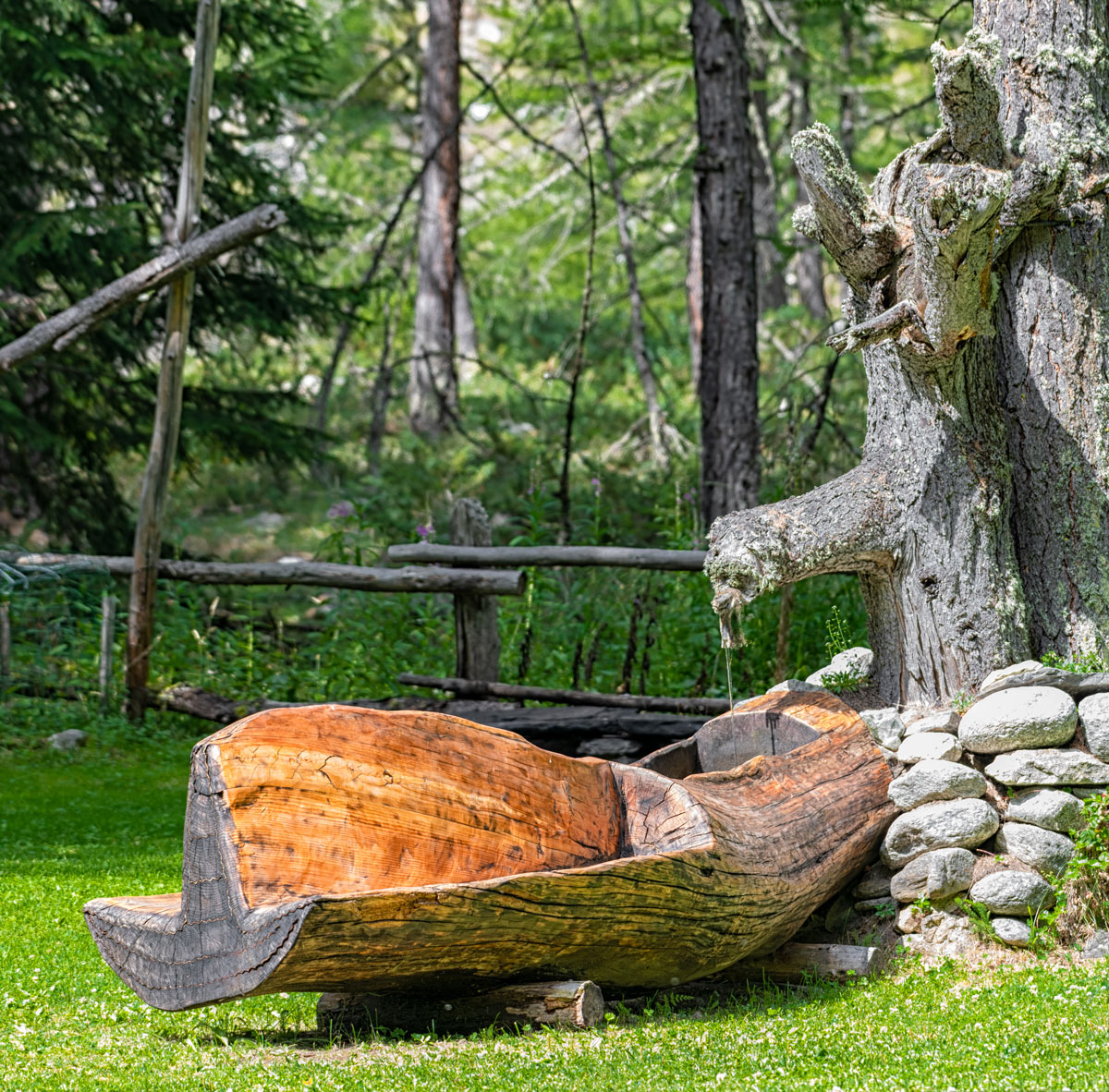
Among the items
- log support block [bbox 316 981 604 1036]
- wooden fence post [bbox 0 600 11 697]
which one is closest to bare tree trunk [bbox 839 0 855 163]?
wooden fence post [bbox 0 600 11 697]

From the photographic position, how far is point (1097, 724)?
440 centimetres

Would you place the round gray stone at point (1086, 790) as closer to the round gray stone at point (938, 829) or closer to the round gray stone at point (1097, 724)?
the round gray stone at point (1097, 724)

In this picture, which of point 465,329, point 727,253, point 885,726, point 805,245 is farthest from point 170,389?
point 465,329

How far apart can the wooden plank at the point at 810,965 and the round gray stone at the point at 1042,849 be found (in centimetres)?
61

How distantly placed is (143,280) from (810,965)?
633cm

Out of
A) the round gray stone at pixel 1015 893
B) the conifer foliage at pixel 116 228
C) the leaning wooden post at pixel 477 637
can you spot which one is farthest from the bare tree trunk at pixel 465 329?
the round gray stone at pixel 1015 893

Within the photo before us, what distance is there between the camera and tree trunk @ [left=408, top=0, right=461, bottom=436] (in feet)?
47.8

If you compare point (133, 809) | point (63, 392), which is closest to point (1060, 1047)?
point (133, 809)

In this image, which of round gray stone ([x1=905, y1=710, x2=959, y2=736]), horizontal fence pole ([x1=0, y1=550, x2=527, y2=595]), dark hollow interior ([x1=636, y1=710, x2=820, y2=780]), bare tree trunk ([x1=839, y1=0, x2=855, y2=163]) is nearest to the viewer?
round gray stone ([x1=905, y1=710, x2=959, y2=736])

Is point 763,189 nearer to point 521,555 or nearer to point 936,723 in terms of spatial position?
point 521,555

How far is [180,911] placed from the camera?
3387mm

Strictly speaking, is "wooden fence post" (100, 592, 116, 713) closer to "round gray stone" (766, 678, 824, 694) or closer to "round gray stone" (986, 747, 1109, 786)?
"round gray stone" (766, 678, 824, 694)

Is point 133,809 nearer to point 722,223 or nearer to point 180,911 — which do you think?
point 180,911

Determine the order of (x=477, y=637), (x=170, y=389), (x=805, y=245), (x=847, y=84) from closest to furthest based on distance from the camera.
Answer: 1. (x=477, y=637)
2. (x=170, y=389)
3. (x=847, y=84)
4. (x=805, y=245)
